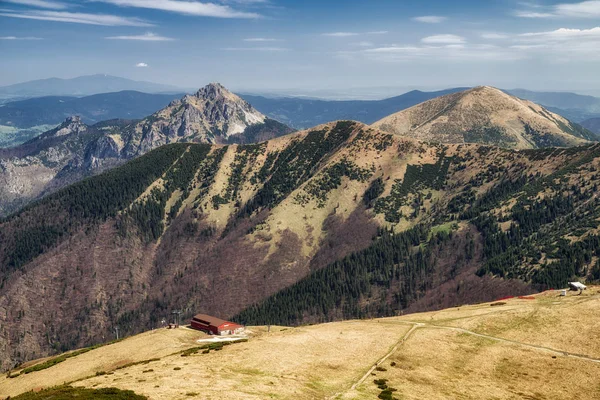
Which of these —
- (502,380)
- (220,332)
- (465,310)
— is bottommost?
(220,332)

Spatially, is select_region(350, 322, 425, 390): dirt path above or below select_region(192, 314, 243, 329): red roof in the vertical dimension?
above

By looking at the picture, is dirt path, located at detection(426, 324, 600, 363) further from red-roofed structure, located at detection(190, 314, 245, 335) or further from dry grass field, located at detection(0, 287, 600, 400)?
red-roofed structure, located at detection(190, 314, 245, 335)

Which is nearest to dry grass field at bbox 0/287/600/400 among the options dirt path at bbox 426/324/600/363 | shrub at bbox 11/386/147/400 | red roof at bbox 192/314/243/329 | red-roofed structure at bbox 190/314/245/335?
dirt path at bbox 426/324/600/363

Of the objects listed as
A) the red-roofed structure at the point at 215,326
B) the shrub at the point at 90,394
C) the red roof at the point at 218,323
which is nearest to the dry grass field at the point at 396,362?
the shrub at the point at 90,394

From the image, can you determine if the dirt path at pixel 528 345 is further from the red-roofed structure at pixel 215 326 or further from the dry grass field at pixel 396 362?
the red-roofed structure at pixel 215 326

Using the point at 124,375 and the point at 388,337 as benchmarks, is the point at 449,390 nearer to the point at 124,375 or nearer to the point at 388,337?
the point at 388,337

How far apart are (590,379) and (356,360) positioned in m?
42.1

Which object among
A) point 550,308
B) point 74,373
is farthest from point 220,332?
point 550,308

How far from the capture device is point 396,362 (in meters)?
96.6

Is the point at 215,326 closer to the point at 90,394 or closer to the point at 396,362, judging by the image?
the point at 396,362

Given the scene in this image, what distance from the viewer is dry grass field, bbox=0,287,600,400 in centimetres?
8006

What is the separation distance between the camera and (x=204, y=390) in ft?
243

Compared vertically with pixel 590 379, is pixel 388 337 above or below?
below

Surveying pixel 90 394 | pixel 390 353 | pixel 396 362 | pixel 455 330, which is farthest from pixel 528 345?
pixel 90 394
